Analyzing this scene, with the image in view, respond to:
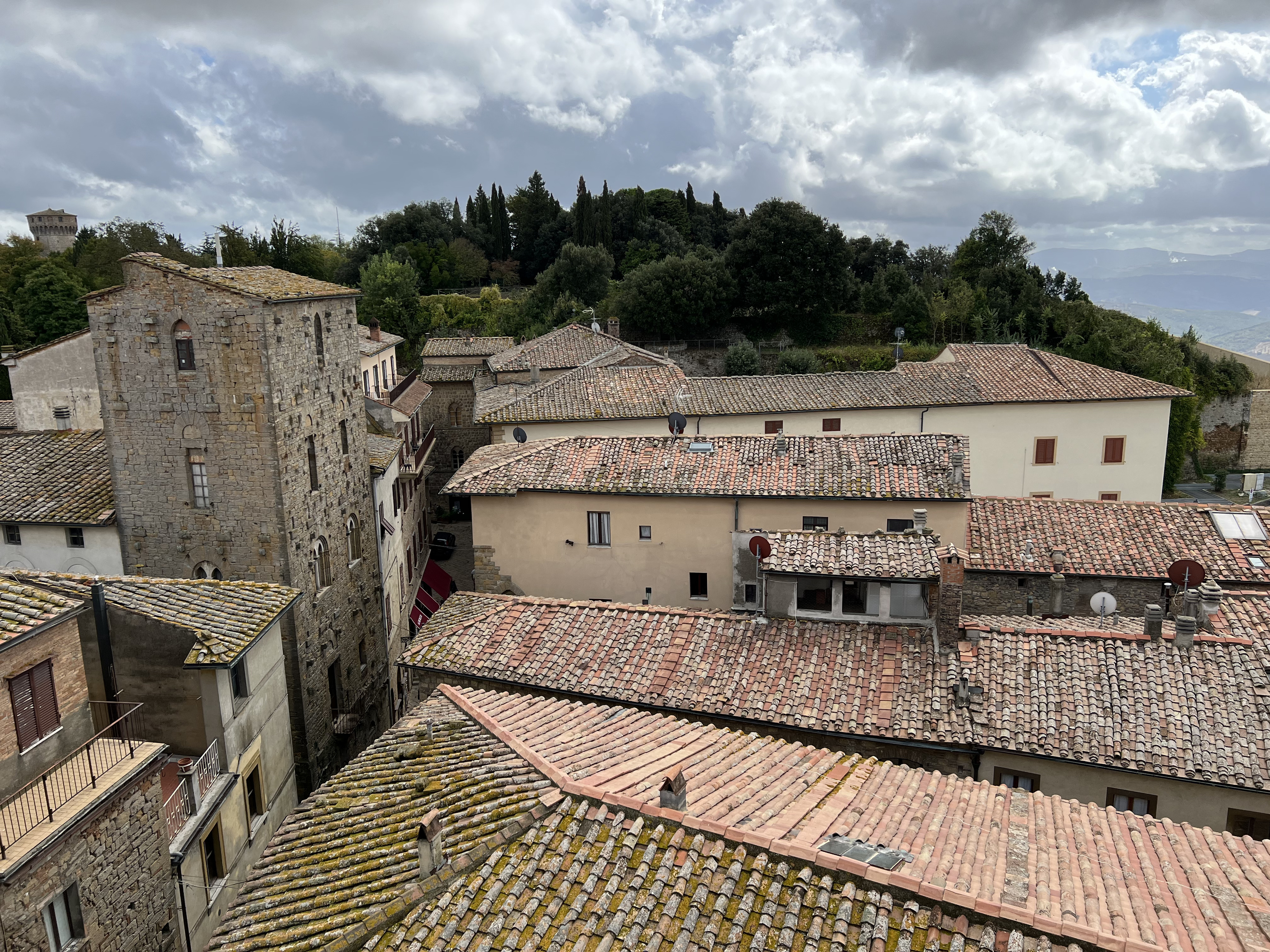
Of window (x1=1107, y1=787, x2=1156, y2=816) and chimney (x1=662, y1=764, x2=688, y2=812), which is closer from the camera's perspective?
chimney (x1=662, y1=764, x2=688, y2=812)

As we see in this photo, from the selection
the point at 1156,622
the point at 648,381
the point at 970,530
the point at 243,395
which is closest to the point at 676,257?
the point at 648,381

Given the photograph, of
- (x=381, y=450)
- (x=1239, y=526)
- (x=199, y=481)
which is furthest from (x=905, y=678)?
(x=381, y=450)

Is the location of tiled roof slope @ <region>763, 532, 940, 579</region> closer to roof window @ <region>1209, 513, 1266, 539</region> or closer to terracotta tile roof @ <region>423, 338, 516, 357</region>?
roof window @ <region>1209, 513, 1266, 539</region>

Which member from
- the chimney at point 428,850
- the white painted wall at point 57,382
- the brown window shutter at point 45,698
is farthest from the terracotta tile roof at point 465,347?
the chimney at point 428,850

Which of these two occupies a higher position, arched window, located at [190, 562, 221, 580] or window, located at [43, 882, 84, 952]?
arched window, located at [190, 562, 221, 580]

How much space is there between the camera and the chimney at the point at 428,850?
843 cm

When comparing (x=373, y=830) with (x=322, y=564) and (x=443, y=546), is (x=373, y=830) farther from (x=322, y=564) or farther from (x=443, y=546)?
(x=443, y=546)

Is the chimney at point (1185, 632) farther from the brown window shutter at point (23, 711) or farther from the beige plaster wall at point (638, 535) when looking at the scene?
the brown window shutter at point (23, 711)

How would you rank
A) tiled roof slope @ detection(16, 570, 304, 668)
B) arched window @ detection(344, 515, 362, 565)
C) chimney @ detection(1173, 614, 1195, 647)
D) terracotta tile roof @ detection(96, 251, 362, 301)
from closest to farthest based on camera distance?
tiled roof slope @ detection(16, 570, 304, 668) → chimney @ detection(1173, 614, 1195, 647) → terracotta tile roof @ detection(96, 251, 362, 301) → arched window @ detection(344, 515, 362, 565)

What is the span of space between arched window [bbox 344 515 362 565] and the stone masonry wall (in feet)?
32.3

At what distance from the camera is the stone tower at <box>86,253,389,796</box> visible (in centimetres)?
1786

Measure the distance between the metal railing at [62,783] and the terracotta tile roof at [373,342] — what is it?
24163 millimetres

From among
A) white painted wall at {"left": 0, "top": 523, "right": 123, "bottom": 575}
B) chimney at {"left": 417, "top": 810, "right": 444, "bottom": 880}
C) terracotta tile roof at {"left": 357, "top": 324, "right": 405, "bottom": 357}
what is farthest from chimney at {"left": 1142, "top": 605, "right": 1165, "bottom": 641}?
terracotta tile roof at {"left": 357, "top": 324, "right": 405, "bottom": 357}

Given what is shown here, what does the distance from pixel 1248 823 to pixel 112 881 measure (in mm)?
16080
